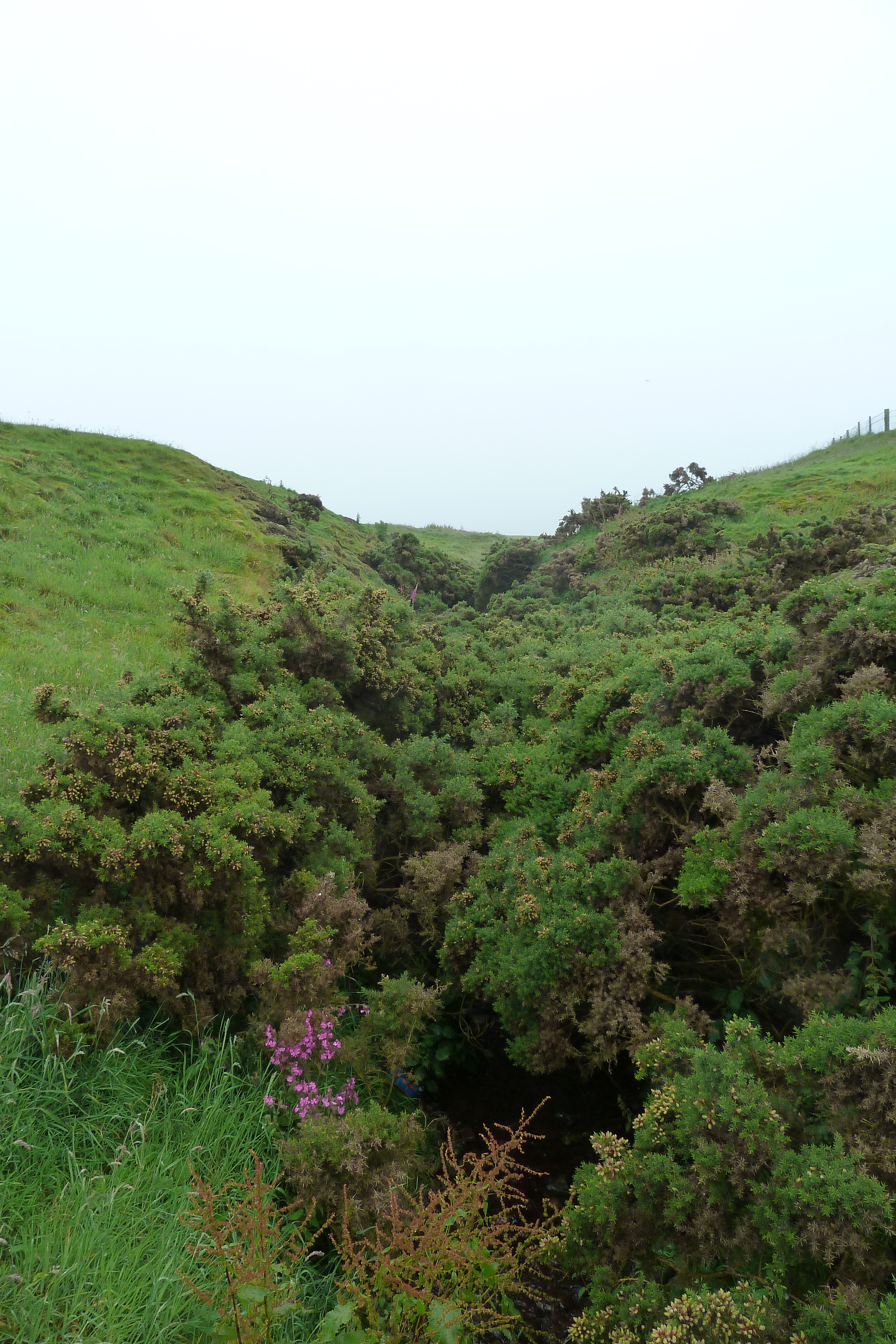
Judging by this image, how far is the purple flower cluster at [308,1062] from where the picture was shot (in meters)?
4.87

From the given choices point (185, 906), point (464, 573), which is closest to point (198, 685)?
point (185, 906)

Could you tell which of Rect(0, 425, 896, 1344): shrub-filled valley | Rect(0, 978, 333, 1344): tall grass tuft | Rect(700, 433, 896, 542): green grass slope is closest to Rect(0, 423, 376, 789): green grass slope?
Rect(0, 425, 896, 1344): shrub-filled valley

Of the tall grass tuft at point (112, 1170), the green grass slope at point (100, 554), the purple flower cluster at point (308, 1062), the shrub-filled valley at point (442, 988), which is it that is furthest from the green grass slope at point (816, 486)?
the tall grass tuft at point (112, 1170)

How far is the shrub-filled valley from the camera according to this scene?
329 centimetres

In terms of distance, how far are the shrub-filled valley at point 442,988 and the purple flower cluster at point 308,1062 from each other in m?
0.03

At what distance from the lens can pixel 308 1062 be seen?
515cm

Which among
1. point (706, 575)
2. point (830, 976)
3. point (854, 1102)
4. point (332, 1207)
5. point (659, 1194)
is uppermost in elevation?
Result: point (706, 575)

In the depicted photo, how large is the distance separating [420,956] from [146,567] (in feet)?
30.5

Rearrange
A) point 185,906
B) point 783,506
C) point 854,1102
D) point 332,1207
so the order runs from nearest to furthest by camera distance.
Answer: point 854,1102 < point 332,1207 < point 185,906 < point 783,506

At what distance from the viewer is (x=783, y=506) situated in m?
19.0

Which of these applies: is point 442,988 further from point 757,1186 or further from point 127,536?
point 127,536

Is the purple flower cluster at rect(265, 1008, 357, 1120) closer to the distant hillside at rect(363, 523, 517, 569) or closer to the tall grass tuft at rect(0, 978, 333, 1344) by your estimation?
the tall grass tuft at rect(0, 978, 333, 1344)

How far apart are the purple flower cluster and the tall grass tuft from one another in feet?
0.72

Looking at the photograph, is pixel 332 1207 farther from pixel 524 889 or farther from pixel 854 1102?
pixel 854 1102
